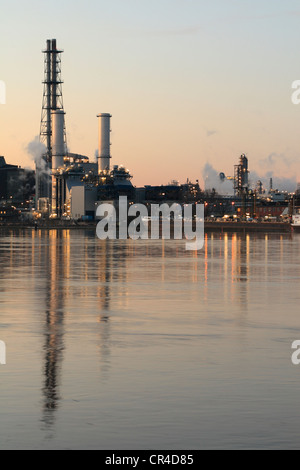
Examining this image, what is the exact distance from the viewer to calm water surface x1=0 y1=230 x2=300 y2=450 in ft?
43.1

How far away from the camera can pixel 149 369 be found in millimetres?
18656

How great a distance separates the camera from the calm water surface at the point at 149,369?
13.1 m

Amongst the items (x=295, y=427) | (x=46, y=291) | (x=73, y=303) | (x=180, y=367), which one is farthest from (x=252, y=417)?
(x=46, y=291)

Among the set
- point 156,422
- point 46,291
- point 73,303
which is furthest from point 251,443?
point 46,291

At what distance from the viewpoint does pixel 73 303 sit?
1337 inches

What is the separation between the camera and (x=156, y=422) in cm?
1368

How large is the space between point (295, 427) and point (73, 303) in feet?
69.7

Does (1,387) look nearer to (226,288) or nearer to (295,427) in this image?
(295,427)

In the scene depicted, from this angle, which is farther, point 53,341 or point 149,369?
point 53,341

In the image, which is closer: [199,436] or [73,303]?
[199,436]

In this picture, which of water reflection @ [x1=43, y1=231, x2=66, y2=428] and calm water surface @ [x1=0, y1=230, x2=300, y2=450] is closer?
calm water surface @ [x1=0, y1=230, x2=300, y2=450]

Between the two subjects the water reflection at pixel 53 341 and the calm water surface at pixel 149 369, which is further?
the water reflection at pixel 53 341
